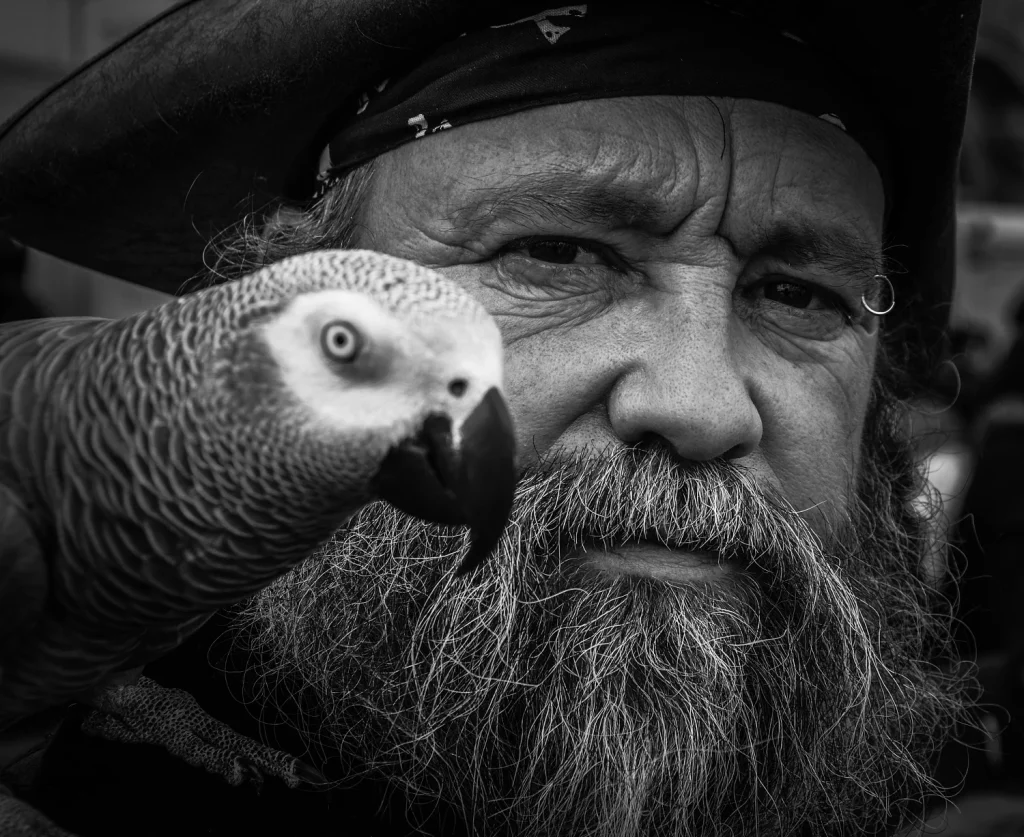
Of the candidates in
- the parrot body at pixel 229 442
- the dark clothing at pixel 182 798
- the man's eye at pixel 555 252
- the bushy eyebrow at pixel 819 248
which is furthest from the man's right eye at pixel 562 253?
the dark clothing at pixel 182 798

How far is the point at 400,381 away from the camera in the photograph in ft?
3.47

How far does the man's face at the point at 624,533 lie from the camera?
155cm

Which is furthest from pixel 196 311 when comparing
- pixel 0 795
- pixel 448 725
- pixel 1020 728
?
pixel 1020 728

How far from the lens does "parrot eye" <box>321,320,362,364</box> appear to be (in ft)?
3.43

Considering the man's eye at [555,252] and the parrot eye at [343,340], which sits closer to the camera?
the parrot eye at [343,340]

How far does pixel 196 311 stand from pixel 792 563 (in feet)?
3.52

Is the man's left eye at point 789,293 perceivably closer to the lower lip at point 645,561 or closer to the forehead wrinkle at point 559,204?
the forehead wrinkle at point 559,204

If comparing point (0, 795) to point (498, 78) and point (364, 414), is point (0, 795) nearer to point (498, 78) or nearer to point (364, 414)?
point (364, 414)

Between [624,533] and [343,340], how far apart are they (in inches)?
27.2

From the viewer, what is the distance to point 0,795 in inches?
48.3

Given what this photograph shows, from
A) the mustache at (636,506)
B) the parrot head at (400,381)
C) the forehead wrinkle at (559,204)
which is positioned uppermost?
the parrot head at (400,381)

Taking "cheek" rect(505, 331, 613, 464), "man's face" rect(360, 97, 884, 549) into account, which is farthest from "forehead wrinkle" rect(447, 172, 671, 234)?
"cheek" rect(505, 331, 613, 464)

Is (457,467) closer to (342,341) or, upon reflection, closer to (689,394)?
(342,341)

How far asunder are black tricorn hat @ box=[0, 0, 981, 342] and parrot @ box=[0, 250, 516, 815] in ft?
1.86
